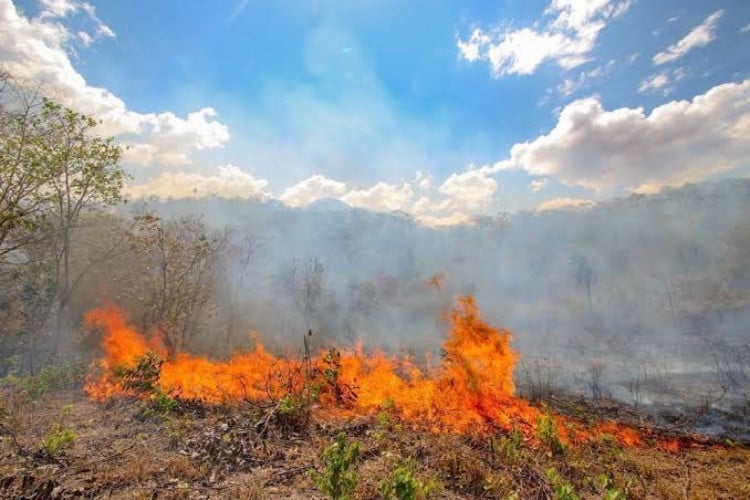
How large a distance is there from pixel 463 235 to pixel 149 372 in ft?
394

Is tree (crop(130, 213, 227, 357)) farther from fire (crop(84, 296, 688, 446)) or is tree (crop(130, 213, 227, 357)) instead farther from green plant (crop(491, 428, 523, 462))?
green plant (crop(491, 428, 523, 462))

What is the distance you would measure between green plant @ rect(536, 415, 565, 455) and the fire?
1567 millimetres

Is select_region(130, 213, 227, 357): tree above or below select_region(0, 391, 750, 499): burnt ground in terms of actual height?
above

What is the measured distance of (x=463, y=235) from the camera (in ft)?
426

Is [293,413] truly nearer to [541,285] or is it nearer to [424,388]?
[424,388]

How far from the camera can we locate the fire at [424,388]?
594 inches

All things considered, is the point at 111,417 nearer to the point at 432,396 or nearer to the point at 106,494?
the point at 106,494

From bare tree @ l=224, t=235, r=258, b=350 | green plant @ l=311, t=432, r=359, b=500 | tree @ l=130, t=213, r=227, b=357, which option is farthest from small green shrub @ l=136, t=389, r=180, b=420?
bare tree @ l=224, t=235, r=258, b=350

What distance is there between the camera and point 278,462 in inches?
383

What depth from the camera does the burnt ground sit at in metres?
7.98

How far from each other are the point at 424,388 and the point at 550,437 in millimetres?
6196

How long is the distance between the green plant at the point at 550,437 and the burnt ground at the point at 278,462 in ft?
0.53

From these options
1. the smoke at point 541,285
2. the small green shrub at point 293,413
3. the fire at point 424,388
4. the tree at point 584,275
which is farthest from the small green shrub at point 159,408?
the tree at point 584,275

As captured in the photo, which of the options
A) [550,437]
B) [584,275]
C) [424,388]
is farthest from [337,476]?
[584,275]
